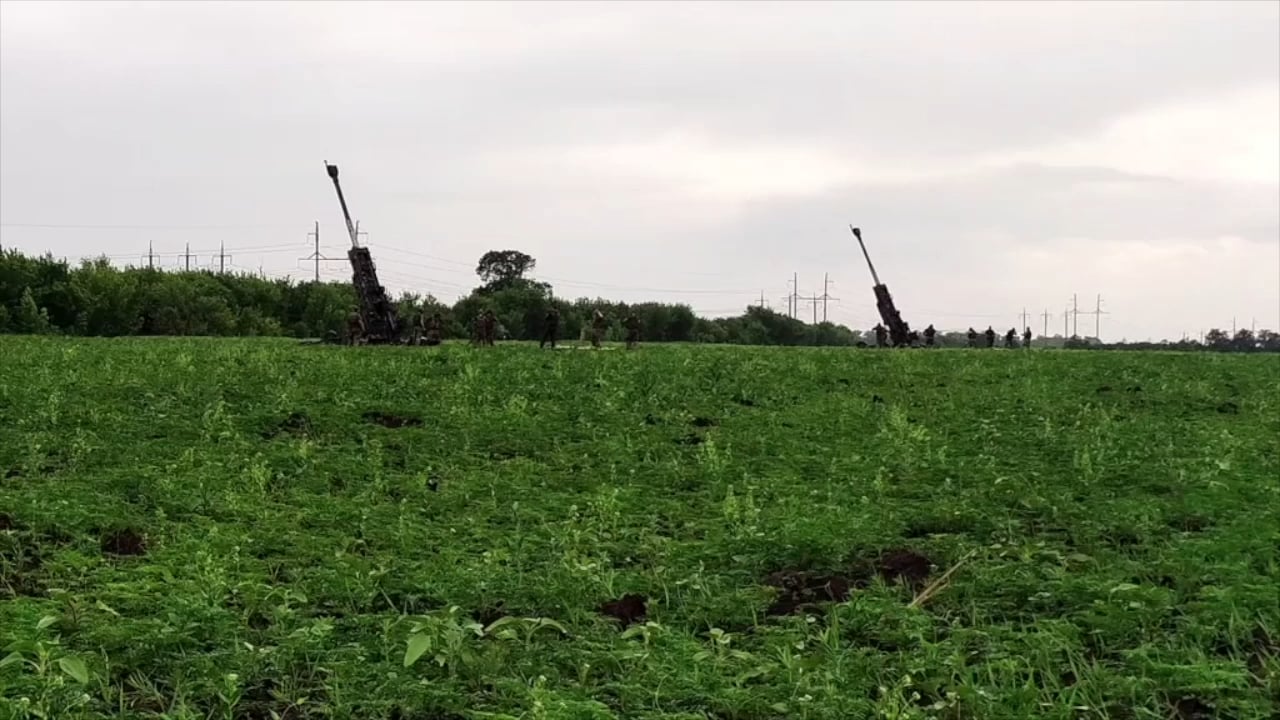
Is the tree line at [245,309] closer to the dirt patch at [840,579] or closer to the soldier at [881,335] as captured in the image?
the soldier at [881,335]

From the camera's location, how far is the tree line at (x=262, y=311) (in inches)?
2335

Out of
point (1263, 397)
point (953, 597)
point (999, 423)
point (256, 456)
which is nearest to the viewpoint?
point (953, 597)

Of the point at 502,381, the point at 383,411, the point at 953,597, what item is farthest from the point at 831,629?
the point at 502,381

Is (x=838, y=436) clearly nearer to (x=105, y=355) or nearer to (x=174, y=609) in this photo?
(x=174, y=609)

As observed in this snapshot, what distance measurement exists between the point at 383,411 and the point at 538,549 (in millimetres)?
6076

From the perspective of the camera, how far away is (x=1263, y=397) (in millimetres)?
17578

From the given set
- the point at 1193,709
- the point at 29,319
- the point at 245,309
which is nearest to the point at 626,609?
the point at 1193,709

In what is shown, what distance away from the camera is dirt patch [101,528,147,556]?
6527 mm

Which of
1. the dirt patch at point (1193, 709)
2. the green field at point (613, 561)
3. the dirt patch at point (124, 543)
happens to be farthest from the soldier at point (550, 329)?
the dirt patch at point (1193, 709)

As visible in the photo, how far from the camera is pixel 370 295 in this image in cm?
3416

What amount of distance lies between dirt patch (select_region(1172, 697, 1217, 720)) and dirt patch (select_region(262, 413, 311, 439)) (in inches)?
345

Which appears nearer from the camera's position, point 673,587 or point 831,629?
point 831,629

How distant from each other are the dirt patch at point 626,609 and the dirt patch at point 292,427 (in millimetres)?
6154

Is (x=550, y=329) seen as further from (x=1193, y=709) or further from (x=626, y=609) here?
(x=1193, y=709)
